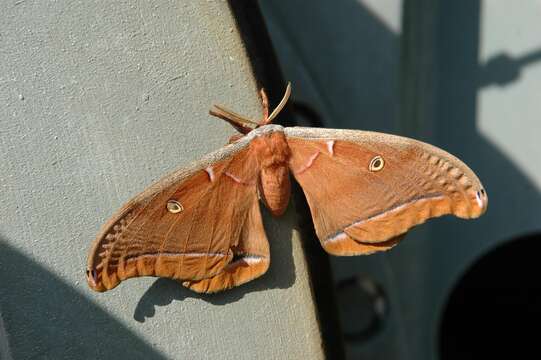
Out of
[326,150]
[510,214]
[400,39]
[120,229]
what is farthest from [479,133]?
[120,229]

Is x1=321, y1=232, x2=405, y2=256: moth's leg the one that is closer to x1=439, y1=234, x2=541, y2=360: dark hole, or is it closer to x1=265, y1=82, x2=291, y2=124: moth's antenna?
x1=265, y1=82, x2=291, y2=124: moth's antenna

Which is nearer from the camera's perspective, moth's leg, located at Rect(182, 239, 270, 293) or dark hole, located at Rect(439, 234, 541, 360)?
moth's leg, located at Rect(182, 239, 270, 293)

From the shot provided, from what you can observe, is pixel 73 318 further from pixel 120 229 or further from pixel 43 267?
pixel 120 229

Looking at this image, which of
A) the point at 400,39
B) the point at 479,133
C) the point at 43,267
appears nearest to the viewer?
the point at 43,267

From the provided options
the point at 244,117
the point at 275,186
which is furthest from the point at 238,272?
the point at 244,117

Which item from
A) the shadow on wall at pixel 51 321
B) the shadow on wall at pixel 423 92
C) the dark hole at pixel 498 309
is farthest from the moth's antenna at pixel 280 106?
the dark hole at pixel 498 309

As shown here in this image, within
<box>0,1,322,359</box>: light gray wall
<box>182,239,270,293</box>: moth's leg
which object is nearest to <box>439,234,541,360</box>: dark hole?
<box>0,1,322,359</box>: light gray wall
